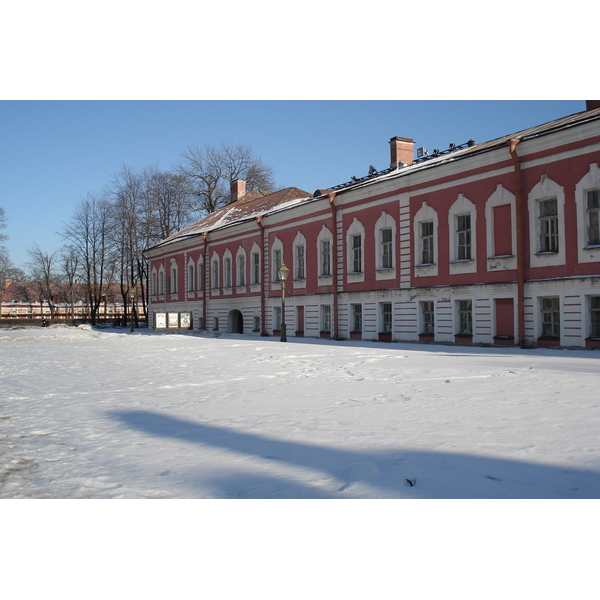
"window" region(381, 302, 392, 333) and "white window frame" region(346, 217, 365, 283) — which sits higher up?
"white window frame" region(346, 217, 365, 283)

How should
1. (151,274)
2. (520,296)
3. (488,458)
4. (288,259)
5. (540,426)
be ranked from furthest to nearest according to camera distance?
(151,274) → (288,259) → (520,296) → (540,426) → (488,458)

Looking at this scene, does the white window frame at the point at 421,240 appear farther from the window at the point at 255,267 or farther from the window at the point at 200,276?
the window at the point at 200,276

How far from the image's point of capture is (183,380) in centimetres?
1059

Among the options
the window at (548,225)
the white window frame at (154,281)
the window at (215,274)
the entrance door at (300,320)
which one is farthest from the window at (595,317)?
the white window frame at (154,281)

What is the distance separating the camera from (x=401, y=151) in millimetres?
29828

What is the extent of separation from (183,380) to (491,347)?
1200 cm

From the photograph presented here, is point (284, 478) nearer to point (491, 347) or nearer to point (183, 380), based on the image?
point (183, 380)

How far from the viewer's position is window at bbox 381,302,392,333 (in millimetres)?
24141

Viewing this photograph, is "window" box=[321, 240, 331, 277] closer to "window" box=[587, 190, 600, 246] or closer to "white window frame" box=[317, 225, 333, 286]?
"white window frame" box=[317, 225, 333, 286]

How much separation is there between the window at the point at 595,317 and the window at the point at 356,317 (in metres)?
10.5

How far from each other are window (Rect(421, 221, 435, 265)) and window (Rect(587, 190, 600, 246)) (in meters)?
6.30

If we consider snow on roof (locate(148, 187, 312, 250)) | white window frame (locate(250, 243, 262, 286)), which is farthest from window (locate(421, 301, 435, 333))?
white window frame (locate(250, 243, 262, 286))

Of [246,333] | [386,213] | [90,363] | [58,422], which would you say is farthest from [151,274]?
[58,422]

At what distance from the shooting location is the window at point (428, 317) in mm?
22125
